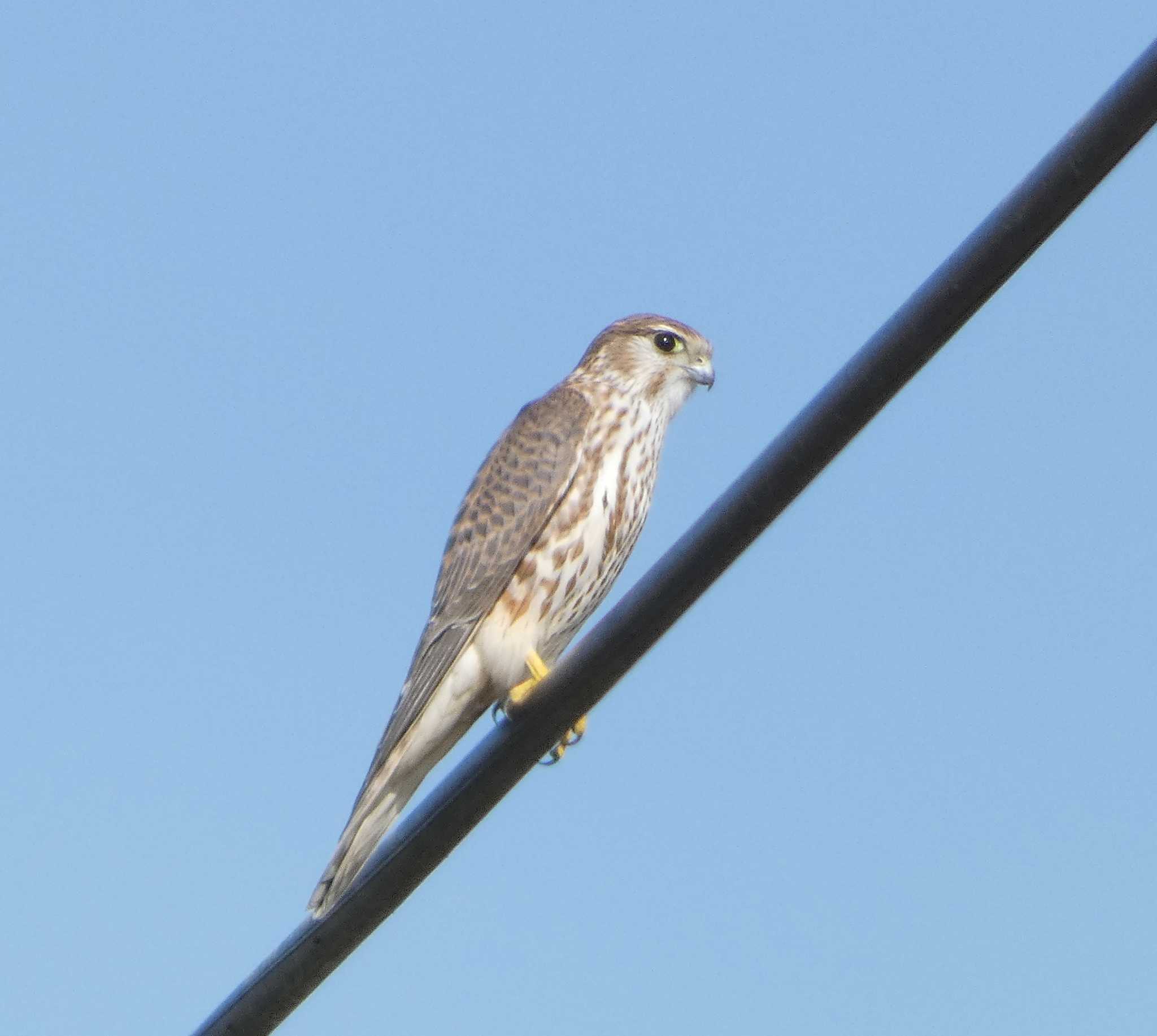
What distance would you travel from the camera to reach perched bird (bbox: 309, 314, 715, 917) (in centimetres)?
504

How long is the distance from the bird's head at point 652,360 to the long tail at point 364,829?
5.47 ft

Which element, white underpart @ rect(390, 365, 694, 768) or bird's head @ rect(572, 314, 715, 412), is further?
bird's head @ rect(572, 314, 715, 412)

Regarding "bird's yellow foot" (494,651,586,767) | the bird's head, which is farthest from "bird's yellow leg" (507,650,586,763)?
the bird's head

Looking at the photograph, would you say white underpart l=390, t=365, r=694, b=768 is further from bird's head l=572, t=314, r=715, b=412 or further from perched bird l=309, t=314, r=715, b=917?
bird's head l=572, t=314, r=715, b=412

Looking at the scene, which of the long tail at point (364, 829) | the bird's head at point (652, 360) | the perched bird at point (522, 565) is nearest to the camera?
the long tail at point (364, 829)

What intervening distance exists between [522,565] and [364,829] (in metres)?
1.02

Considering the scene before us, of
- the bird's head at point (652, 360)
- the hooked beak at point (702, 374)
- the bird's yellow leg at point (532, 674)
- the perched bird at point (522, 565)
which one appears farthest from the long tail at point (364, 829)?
the hooked beak at point (702, 374)

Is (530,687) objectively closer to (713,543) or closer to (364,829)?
(364,829)

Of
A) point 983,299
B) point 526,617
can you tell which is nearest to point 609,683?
point 983,299

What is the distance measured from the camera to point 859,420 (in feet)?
8.55

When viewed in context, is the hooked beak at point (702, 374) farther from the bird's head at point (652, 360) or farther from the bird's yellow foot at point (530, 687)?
the bird's yellow foot at point (530, 687)

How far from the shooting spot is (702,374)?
6250 millimetres

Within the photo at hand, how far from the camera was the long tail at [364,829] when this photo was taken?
Result: 4270 millimetres

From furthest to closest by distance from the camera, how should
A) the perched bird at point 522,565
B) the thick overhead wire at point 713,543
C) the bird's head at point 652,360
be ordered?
the bird's head at point 652,360
the perched bird at point 522,565
the thick overhead wire at point 713,543
